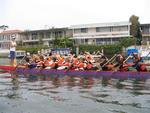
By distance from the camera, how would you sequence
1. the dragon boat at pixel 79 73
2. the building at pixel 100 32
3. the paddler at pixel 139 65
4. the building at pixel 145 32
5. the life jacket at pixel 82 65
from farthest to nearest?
the building at pixel 100 32
the building at pixel 145 32
the life jacket at pixel 82 65
the paddler at pixel 139 65
the dragon boat at pixel 79 73

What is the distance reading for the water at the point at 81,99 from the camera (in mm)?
11383

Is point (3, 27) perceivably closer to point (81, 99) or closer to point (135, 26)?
point (135, 26)

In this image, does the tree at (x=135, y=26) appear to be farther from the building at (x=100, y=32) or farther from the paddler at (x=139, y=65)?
the paddler at (x=139, y=65)

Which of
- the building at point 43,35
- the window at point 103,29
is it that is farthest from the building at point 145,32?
the building at point 43,35

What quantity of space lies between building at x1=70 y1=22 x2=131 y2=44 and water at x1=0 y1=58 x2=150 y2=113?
1886 inches

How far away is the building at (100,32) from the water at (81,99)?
157 ft

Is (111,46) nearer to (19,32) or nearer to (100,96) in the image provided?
(19,32)

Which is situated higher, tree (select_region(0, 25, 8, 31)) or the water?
tree (select_region(0, 25, 8, 31))

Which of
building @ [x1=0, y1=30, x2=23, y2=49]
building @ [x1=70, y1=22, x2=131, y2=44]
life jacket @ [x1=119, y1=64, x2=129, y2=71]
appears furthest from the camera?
building @ [x1=0, y1=30, x2=23, y2=49]

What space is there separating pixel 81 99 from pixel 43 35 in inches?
2542

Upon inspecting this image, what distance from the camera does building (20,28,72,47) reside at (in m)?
73.9

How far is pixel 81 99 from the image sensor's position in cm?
1310

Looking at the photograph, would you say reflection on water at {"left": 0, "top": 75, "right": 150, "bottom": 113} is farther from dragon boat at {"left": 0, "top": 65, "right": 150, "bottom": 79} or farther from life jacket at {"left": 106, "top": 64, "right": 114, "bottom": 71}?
life jacket at {"left": 106, "top": 64, "right": 114, "bottom": 71}

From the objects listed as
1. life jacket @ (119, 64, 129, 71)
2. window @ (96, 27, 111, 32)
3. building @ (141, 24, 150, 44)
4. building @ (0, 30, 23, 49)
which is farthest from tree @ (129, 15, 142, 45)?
life jacket @ (119, 64, 129, 71)
